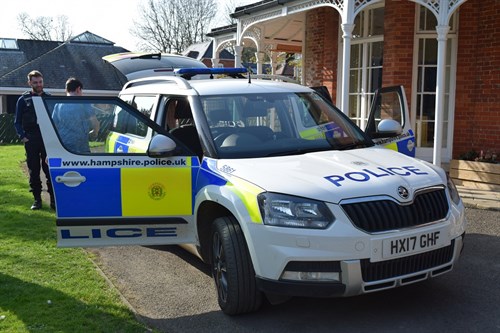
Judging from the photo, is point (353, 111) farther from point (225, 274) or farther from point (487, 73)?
point (225, 274)

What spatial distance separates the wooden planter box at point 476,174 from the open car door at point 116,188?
20.6 feet

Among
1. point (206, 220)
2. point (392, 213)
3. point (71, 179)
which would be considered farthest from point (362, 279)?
point (71, 179)

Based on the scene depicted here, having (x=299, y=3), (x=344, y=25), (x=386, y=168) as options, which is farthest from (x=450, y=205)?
(x=299, y=3)

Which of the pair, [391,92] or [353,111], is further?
[353,111]

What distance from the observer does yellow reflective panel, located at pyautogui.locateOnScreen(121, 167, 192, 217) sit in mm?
4457

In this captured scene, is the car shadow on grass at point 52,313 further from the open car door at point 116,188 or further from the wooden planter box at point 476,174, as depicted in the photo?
the wooden planter box at point 476,174

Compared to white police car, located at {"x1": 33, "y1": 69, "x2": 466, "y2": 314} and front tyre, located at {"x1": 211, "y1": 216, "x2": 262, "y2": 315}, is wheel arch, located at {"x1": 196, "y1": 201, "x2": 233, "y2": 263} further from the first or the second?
front tyre, located at {"x1": 211, "y1": 216, "x2": 262, "y2": 315}

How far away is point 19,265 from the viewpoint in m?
5.60

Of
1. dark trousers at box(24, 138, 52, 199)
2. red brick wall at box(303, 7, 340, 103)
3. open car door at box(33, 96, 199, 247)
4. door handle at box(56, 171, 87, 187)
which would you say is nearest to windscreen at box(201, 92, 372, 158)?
open car door at box(33, 96, 199, 247)

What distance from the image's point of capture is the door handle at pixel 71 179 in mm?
4359

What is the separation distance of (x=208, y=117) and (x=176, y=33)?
59424mm

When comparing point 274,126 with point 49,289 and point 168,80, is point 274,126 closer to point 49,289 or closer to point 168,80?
point 168,80

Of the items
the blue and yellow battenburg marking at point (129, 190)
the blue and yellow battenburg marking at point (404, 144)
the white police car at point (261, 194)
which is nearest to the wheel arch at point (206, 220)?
the white police car at point (261, 194)

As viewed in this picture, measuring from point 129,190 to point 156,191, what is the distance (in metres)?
0.21
